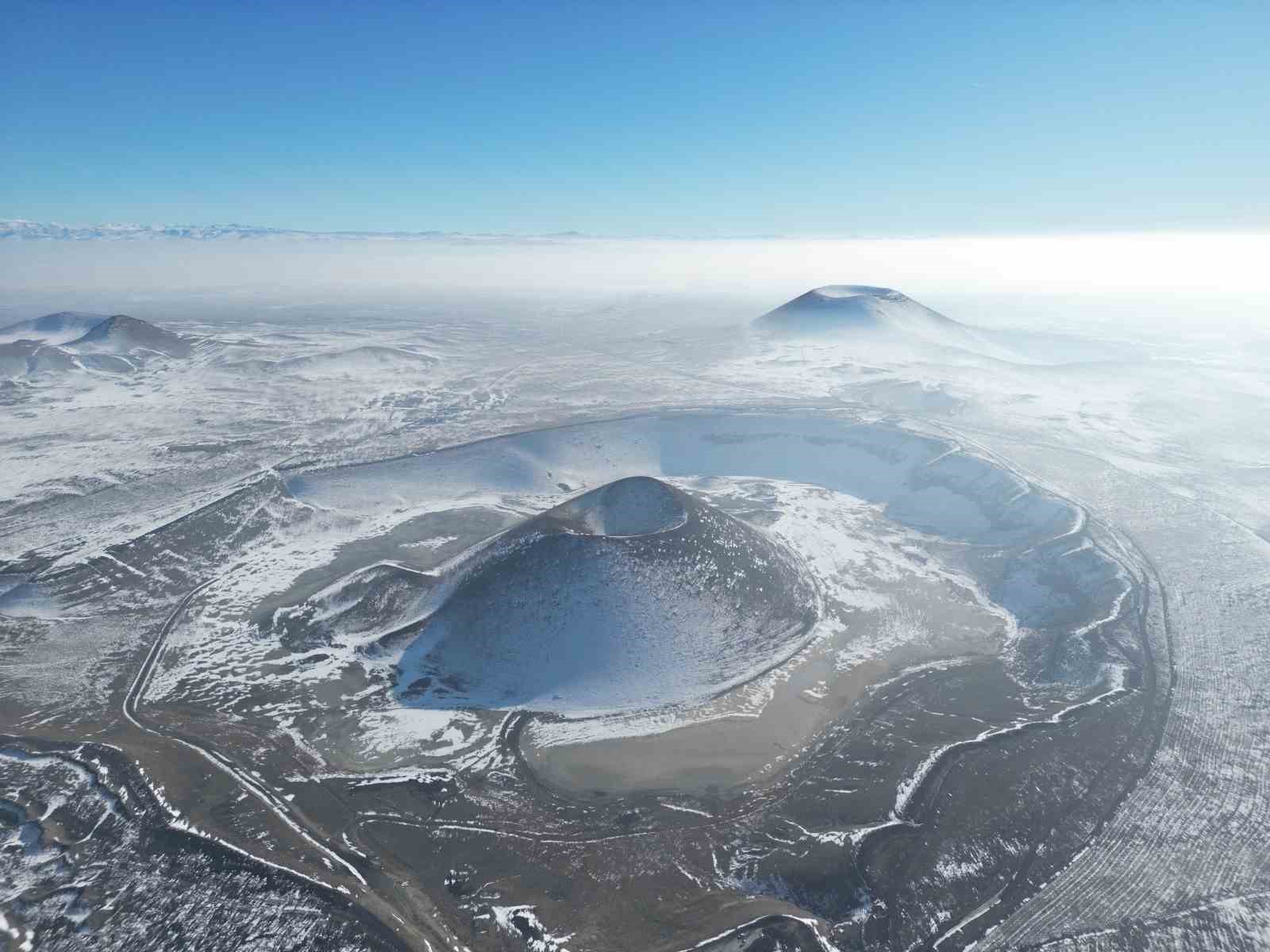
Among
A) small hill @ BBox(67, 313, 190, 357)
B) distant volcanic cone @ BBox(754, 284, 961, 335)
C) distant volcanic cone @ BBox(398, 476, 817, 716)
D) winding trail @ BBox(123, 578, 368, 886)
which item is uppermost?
distant volcanic cone @ BBox(754, 284, 961, 335)

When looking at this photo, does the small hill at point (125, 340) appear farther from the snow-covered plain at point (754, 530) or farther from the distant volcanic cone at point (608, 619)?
the distant volcanic cone at point (608, 619)

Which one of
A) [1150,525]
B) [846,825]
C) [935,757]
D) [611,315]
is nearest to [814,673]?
[935,757]

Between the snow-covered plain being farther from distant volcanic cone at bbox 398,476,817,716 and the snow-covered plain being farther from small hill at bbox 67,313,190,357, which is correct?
small hill at bbox 67,313,190,357

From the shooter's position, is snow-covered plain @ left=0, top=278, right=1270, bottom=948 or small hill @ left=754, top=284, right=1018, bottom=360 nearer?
snow-covered plain @ left=0, top=278, right=1270, bottom=948

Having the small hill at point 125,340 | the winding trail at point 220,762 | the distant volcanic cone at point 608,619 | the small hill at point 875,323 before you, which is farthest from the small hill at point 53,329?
the small hill at point 875,323

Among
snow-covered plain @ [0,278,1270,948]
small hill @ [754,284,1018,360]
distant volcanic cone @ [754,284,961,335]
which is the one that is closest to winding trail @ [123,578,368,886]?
snow-covered plain @ [0,278,1270,948]

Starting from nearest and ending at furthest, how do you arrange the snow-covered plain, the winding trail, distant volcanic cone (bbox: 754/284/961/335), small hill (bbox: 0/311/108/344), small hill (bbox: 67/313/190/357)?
the winding trail → the snow-covered plain → small hill (bbox: 67/313/190/357) → small hill (bbox: 0/311/108/344) → distant volcanic cone (bbox: 754/284/961/335)
